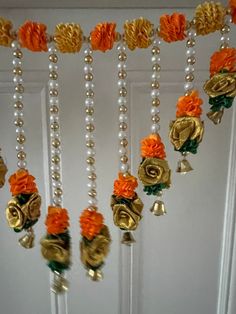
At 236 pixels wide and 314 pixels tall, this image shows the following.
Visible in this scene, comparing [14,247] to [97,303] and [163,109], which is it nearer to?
[97,303]

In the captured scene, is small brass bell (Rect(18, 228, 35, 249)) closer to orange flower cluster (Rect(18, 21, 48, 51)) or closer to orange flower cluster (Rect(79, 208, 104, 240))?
orange flower cluster (Rect(79, 208, 104, 240))

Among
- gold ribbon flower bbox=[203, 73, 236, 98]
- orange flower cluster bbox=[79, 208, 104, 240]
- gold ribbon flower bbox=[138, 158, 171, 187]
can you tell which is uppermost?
gold ribbon flower bbox=[203, 73, 236, 98]

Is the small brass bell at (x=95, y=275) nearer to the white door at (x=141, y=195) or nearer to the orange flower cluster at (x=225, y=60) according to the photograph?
the white door at (x=141, y=195)

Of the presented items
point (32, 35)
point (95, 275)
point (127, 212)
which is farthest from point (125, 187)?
point (32, 35)

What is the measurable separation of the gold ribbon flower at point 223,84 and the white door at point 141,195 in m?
0.11

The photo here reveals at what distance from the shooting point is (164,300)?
668 millimetres

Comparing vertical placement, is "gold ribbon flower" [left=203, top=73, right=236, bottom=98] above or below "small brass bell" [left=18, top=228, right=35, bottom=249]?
above

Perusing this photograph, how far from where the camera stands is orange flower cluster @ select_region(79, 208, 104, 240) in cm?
49

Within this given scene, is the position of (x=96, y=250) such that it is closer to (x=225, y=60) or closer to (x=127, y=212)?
(x=127, y=212)

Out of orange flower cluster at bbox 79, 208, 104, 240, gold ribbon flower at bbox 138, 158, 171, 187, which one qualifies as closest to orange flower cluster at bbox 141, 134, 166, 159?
gold ribbon flower at bbox 138, 158, 171, 187

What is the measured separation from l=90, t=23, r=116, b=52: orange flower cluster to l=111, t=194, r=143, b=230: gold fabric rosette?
0.21m

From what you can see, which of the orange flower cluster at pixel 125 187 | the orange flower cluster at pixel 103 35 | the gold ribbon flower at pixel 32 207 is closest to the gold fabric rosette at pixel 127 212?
the orange flower cluster at pixel 125 187

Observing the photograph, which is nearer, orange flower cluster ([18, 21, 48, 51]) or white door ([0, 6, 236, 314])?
orange flower cluster ([18, 21, 48, 51])

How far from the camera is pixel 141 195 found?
0.61 m
